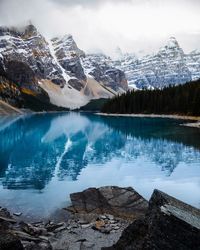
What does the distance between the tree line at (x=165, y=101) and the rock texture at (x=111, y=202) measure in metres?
107

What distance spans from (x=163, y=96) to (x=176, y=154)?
116 meters

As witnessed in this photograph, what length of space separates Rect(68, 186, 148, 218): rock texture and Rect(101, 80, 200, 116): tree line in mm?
107320

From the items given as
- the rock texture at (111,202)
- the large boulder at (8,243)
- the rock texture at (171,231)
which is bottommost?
the rock texture at (111,202)

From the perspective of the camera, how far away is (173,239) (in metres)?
11.2

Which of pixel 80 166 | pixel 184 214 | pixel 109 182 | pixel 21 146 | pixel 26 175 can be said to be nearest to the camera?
pixel 184 214

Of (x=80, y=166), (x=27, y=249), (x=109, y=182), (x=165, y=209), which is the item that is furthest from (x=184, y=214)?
(x=80, y=166)

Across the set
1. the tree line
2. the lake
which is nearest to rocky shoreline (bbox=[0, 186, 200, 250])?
the lake

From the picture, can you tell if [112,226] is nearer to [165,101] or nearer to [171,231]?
[171,231]

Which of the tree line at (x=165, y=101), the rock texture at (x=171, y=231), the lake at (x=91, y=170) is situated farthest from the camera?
the tree line at (x=165, y=101)

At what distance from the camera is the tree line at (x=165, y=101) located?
141 metres

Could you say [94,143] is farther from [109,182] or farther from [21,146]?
[109,182]

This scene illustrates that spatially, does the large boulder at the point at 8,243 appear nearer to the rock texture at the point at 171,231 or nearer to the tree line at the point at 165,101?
the rock texture at the point at 171,231

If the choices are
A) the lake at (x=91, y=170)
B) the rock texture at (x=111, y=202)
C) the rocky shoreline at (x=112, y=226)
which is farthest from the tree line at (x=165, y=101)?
the rocky shoreline at (x=112, y=226)

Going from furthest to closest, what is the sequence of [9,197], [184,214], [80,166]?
[80,166], [9,197], [184,214]
